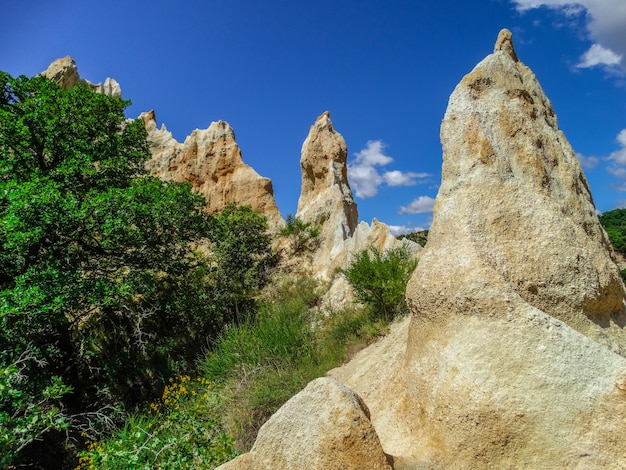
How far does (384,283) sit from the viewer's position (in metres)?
7.86

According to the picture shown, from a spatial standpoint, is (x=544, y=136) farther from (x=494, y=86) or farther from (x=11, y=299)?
(x=11, y=299)

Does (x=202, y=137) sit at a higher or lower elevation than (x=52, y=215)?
higher

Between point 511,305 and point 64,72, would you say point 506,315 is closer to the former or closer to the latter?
point 511,305

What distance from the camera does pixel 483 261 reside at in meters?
3.09

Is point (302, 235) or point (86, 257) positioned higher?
point (302, 235)

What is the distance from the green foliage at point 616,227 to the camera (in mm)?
42622

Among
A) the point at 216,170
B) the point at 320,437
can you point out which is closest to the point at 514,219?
the point at 320,437

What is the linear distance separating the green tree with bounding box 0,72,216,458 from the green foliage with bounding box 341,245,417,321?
413 centimetres

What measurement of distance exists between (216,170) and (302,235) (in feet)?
22.0

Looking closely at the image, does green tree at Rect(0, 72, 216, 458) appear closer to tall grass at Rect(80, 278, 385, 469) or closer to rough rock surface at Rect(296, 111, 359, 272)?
tall grass at Rect(80, 278, 385, 469)

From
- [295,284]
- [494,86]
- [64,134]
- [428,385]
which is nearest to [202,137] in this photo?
[295,284]

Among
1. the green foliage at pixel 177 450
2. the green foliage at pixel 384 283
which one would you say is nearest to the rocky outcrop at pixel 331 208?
the green foliage at pixel 384 283

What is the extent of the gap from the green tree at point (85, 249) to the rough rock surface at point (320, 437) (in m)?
4.64

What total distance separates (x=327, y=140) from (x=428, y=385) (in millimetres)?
15282
